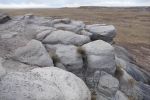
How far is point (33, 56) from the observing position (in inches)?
561

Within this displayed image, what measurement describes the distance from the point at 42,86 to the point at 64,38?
646 cm

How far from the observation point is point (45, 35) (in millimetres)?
16984

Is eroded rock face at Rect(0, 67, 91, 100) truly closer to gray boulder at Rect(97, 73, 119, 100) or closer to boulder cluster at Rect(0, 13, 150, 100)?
boulder cluster at Rect(0, 13, 150, 100)

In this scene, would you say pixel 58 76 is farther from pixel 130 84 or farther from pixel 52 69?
pixel 130 84

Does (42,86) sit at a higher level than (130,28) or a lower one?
higher

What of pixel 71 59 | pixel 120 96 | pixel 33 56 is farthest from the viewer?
pixel 71 59

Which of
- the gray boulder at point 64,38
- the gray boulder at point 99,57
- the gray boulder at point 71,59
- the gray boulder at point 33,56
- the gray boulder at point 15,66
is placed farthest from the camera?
the gray boulder at point 64,38

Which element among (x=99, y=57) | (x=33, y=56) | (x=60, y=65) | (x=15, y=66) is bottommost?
(x=60, y=65)

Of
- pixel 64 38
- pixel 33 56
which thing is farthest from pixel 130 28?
pixel 33 56

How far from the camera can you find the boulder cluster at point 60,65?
35.0 feet

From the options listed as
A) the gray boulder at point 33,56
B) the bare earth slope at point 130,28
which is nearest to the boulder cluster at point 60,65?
the gray boulder at point 33,56

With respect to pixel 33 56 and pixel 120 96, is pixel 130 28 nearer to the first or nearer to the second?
pixel 120 96

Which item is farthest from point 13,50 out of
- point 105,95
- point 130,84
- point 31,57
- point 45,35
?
point 130,84

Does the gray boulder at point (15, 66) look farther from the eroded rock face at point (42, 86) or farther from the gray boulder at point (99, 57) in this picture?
the gray boulder at point (99, 57)
